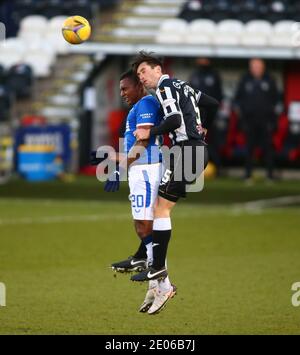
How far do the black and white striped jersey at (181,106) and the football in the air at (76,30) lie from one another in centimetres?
79

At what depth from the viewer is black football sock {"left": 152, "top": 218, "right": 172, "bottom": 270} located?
9.21 m

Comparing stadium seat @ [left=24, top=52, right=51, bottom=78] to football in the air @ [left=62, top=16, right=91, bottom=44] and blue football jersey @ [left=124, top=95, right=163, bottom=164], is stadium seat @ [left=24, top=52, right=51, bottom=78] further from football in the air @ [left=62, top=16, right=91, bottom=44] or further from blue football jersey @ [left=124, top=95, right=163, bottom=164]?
blue football jersey @ [left=124, top=95, right=163, bottom=164]

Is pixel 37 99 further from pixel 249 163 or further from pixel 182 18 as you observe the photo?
pixel 249 163

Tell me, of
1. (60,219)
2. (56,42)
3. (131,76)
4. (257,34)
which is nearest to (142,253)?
(131,76)

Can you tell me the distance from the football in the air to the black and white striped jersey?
0.79 m

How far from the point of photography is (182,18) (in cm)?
2586

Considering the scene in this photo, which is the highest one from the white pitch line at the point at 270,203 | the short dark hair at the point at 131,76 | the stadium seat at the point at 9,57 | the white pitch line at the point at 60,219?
the short dark hair at the point at 131,76

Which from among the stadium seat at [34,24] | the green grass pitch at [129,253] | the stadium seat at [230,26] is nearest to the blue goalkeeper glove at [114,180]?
the green grass pitch at [129,253]

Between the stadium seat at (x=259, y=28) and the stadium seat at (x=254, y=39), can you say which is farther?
the stadium seat at (x=259, y=28)

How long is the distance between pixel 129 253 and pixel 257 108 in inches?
379

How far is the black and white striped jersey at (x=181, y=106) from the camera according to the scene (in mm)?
9000

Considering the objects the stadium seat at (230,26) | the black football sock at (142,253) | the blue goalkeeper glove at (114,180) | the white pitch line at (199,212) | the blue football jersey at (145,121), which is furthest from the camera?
the stadium seat at (230,26)

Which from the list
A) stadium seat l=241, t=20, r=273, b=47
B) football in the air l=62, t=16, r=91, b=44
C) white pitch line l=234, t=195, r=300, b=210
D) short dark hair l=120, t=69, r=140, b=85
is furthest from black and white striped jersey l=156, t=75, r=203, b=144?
stadium seat l=241, t=20, r=273, b=47

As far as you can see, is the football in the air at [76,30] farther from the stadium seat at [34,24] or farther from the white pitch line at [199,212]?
the stadium seat at [34,24]
